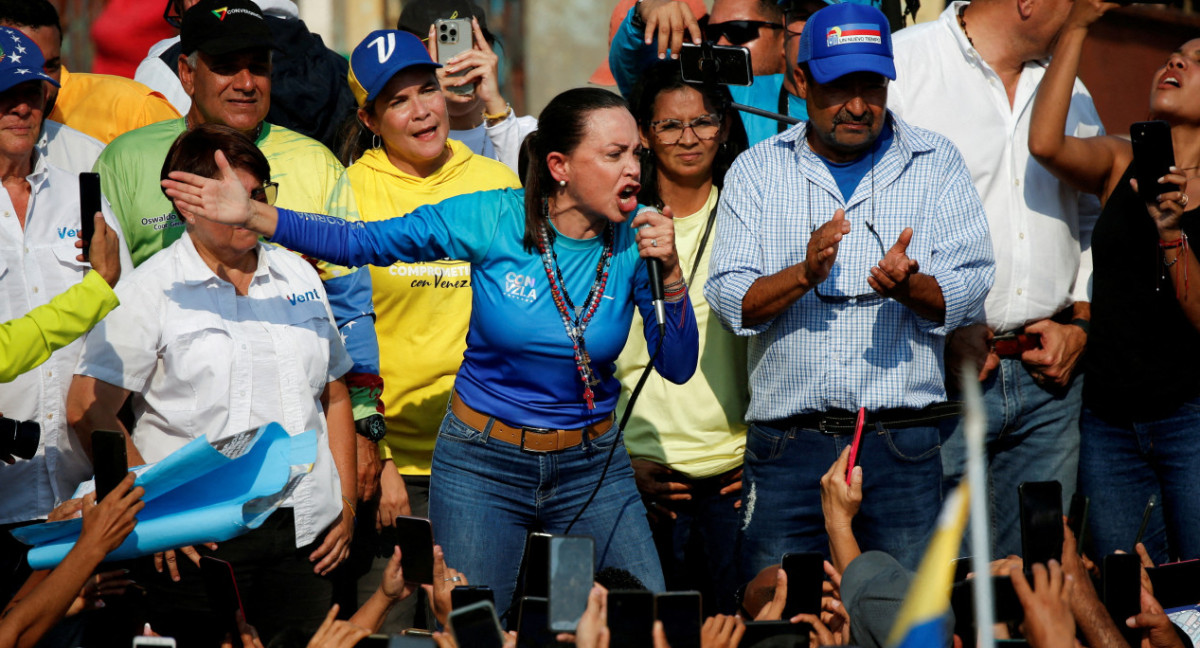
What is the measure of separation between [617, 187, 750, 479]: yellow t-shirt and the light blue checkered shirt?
329 millimetres

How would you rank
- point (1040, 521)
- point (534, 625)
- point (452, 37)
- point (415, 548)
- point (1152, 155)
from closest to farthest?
1. point (534, 625)
2. point (1040, 521)
3. point (415, 548)
4. point (1152, 155)
5. point (452, 37)

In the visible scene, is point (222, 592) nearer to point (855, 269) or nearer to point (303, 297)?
point (303, 297)

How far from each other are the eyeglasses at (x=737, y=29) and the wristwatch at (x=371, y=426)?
2.13 m

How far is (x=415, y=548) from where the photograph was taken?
3.23 meters

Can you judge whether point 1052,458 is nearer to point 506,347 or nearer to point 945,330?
point 945,330

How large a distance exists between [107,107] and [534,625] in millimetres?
3174

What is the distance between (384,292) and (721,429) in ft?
4.15

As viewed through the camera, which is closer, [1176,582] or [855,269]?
[1176,582]

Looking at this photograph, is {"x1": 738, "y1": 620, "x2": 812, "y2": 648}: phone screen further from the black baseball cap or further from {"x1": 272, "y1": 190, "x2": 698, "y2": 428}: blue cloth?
the black baseball cap

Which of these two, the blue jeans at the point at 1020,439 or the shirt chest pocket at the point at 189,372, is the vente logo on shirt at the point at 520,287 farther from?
the blue jeans at the point at 1020,439

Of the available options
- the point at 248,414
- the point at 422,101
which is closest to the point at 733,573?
the point at 248,414

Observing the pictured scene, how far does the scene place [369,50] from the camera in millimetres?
4609

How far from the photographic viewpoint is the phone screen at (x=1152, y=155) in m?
4.12

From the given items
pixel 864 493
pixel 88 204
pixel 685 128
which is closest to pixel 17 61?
pixel 88 204
